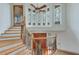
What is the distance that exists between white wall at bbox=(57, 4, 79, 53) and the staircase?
0.31m

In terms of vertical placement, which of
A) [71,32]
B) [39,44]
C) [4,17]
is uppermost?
[4,17]

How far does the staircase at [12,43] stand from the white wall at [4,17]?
4cm

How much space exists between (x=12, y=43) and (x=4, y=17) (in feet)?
0.75

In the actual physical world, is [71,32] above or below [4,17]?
below

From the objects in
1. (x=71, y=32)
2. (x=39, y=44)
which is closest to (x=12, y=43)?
(x=39, y=44)

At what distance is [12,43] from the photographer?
2010 mm

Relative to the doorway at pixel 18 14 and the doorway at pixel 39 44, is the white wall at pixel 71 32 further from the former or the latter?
the doorway at pixel 18 14

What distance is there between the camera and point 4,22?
A: 2.01 m

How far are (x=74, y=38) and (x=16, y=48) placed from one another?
1.61 ft

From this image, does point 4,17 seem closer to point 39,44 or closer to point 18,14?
point 18,14

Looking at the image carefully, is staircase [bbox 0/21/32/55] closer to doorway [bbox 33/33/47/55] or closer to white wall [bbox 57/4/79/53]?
doorway [bbox 33/33/47/55]

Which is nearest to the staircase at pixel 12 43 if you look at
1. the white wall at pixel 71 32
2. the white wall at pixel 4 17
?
the white wall at pixel 4 17
